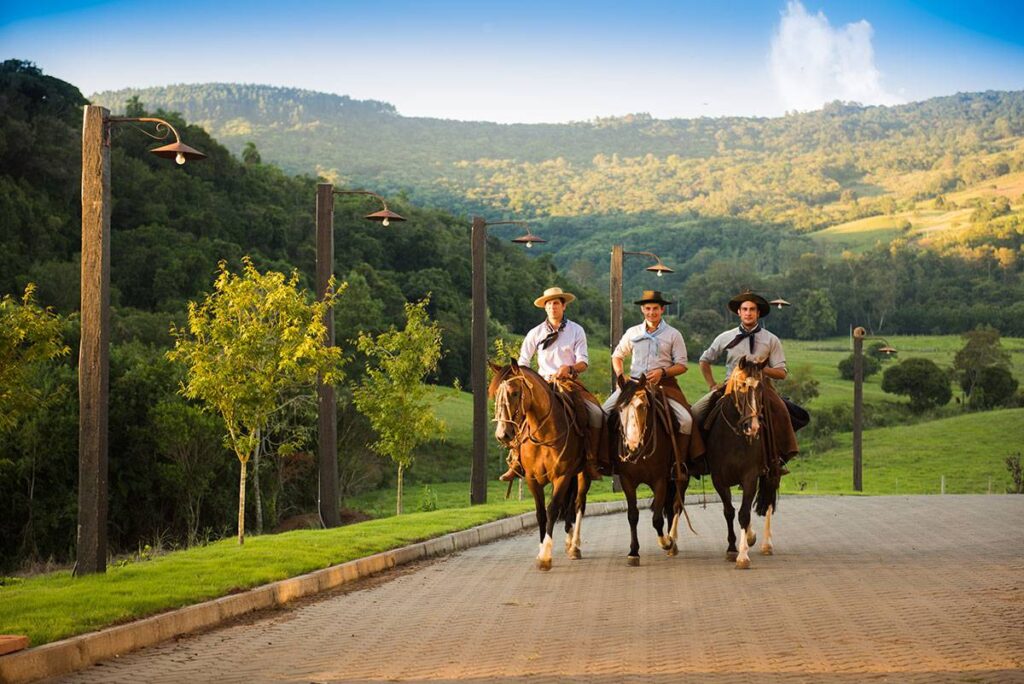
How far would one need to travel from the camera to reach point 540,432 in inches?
696

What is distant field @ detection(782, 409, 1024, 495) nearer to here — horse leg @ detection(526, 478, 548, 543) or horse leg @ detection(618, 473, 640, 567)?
horse leg @ detection(618, 473, 640, 567)

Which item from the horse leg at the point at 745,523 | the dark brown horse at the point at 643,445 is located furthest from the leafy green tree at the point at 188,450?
the horse leg at the point at 745,523

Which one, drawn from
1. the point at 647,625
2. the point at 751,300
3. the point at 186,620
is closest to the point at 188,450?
the point at 751,300

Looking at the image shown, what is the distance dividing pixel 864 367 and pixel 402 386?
284 feet

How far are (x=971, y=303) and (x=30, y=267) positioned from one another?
108171 millimetres

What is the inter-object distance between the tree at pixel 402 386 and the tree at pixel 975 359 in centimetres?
8404

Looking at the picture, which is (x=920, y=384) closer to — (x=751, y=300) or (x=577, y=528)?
(x=751, y=300)

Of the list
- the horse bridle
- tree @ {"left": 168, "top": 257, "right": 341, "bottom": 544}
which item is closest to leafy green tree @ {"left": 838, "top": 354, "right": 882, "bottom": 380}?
tree @ {"left": 168, "top": 257, "right": 341, "bottom": 544}

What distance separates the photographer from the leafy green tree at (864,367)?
117875mm

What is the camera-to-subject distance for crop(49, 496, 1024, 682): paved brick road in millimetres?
10531

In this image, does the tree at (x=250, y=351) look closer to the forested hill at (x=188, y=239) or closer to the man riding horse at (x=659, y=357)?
the man riding horse at (x=659, y=357)

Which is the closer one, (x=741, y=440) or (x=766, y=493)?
(x=741, y=440)

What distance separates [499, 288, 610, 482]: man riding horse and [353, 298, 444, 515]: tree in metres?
18.0

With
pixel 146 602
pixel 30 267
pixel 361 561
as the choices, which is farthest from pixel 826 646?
pixel 30 267
